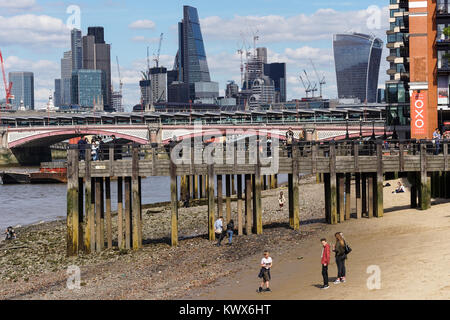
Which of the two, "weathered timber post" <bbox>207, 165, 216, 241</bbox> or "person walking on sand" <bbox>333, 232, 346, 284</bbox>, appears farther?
"weathered timber post" <bbox>207, 165, 216, 241</bbox>

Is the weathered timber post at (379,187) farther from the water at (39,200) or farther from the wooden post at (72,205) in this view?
the water at (39,200)

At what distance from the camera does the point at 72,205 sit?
32.4 metres

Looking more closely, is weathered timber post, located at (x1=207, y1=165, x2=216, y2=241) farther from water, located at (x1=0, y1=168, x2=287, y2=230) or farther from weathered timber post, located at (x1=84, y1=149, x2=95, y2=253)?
water, located at (x1=0, y1=168, x2=287, y2=230)

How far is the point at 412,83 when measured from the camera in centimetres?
5903

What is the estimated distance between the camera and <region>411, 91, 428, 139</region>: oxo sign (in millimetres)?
59125

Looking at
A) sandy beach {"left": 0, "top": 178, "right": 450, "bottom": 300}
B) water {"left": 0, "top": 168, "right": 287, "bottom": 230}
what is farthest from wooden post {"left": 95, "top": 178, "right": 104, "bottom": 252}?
water {"left": 0, "top": 168, "right": 287, "bottom": 230}

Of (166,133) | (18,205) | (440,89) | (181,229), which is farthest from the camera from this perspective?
(166,133)

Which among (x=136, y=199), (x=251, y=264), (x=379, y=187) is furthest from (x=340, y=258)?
(x=379, y=187)

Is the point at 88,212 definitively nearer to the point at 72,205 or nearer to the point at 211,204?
the point at 72,205

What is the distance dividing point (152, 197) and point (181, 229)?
2979 cm

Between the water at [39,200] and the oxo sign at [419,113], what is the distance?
74.8 feet

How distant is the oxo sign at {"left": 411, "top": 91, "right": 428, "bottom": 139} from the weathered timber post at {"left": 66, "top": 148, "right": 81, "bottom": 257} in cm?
3514
